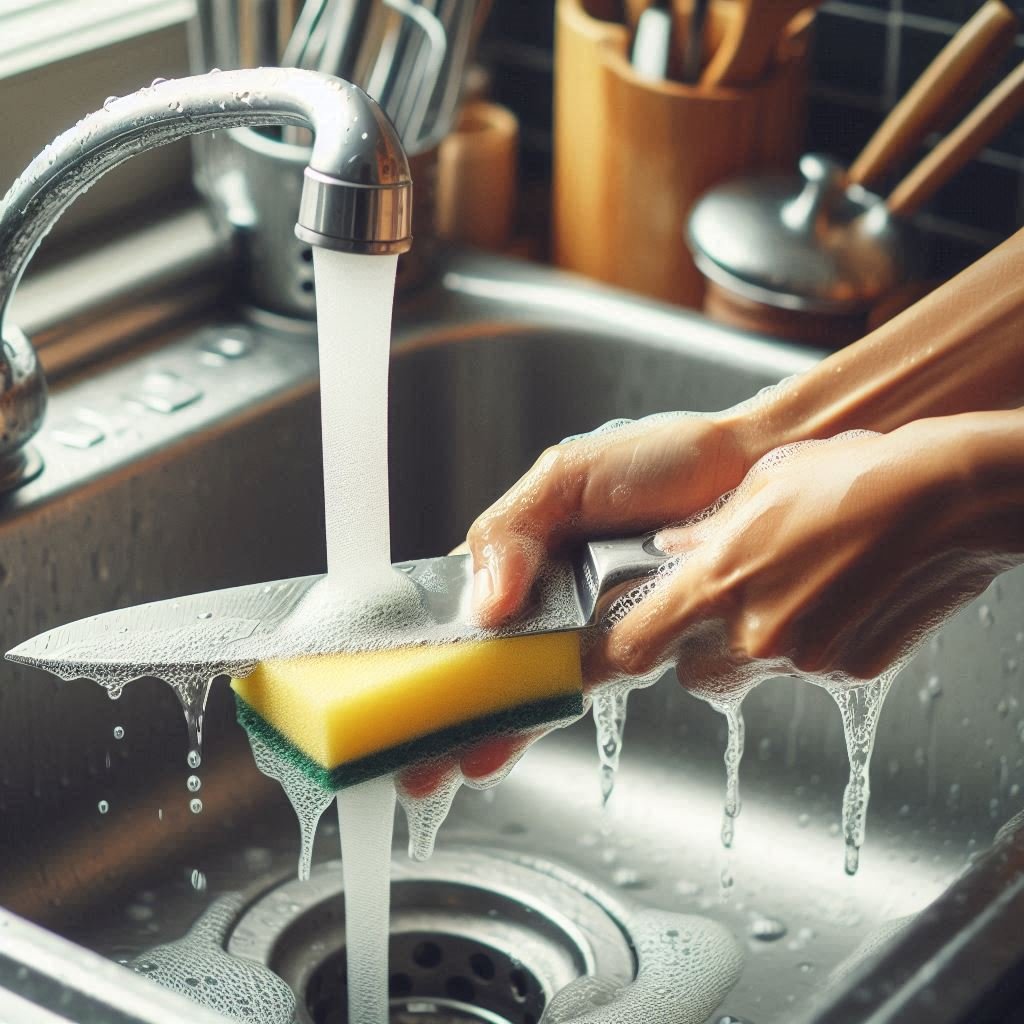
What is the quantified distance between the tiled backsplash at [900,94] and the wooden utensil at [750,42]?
0.08m

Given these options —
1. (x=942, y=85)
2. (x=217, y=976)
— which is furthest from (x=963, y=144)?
(x=217, y=976)

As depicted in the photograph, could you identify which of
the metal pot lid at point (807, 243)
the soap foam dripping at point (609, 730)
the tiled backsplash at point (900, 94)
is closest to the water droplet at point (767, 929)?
the soap foam dripping at point (609, 730)

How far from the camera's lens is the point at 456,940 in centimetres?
77

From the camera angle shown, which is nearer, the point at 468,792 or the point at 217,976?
the point at 217,976

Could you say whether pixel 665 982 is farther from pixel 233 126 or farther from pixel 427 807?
pixel 233 126

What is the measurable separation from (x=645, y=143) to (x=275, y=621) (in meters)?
0.44

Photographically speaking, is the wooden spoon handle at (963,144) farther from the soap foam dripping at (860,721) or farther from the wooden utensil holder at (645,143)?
the soap foam dripping at (860,721)

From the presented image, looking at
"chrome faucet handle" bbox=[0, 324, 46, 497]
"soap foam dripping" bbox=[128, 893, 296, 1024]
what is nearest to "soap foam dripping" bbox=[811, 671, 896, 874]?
"soap foam dripping" bbox=[128, 893, 296, 1024]

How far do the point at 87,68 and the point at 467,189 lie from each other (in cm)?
24

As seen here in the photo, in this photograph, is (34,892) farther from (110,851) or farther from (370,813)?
(370,813)

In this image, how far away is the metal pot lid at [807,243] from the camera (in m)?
0.86

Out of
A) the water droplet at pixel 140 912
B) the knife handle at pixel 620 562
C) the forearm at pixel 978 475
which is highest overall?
the forearm at pixel 978 475

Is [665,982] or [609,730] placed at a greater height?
[609,730]

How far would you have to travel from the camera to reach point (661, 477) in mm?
679
